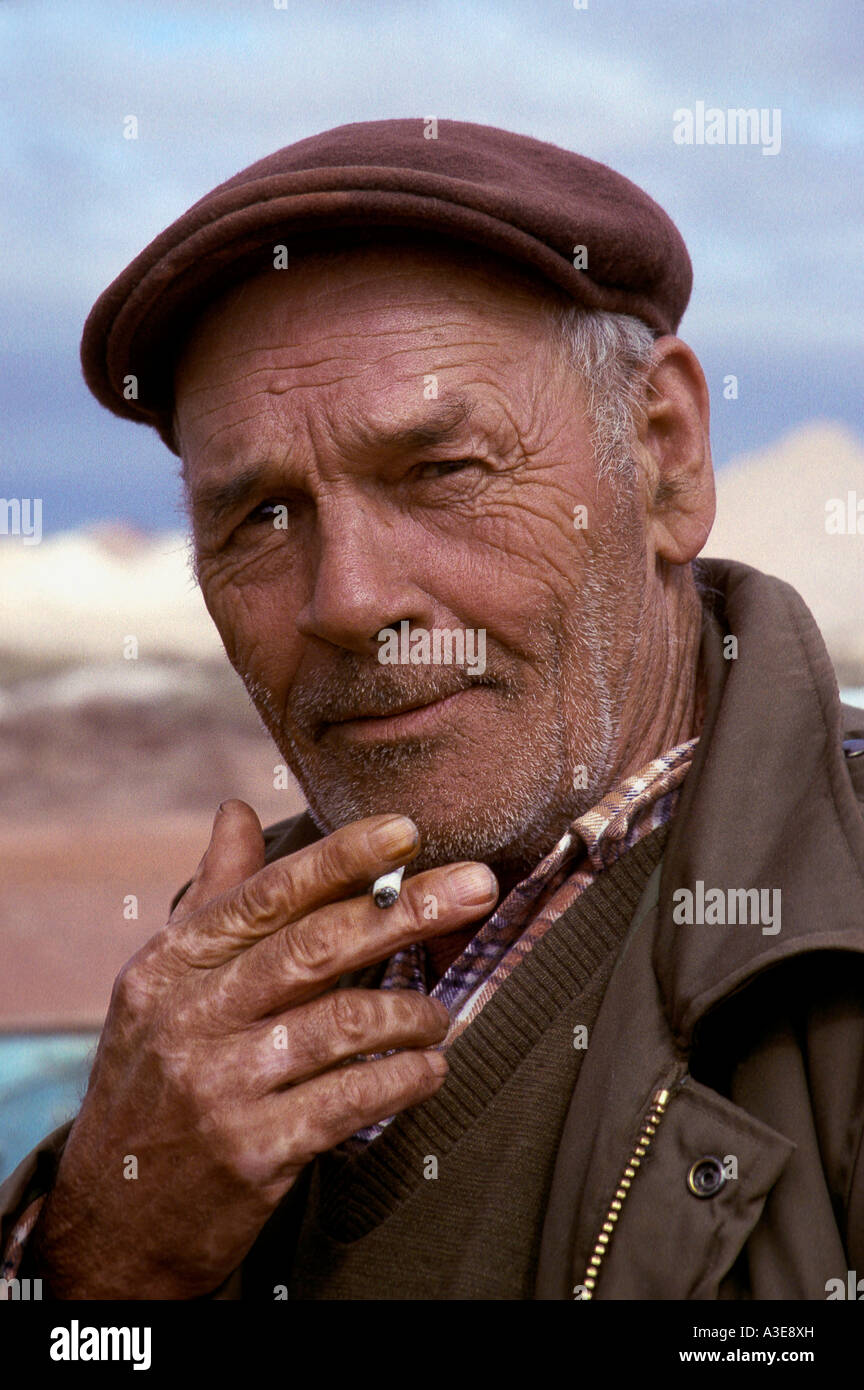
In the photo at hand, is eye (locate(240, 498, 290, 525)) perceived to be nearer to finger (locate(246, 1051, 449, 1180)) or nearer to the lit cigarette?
the lit cigarette

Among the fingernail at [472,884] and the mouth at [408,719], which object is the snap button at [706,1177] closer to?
the fingernail at [472,884]

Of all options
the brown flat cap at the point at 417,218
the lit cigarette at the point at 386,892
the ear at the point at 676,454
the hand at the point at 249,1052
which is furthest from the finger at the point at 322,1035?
the brown flat cap at the point at 417,218

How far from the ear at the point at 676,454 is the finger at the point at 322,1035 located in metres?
0.94

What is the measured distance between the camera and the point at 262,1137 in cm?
163

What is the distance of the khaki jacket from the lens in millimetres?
1424

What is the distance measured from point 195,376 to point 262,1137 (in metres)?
1.23

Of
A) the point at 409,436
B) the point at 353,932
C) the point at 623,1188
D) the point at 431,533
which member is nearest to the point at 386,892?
the point at 353,932

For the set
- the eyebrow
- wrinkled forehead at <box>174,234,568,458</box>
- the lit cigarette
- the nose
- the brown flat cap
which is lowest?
the lit cigarette

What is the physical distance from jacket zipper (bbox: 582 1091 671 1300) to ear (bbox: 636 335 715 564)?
3.21 ft

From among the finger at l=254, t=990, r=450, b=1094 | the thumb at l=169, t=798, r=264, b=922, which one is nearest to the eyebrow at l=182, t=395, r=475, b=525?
the thumb at l=169, t=798, r=264, b=922

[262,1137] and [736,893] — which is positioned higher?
[736,893]
